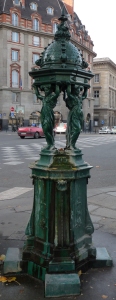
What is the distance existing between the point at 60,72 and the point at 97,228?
2506 millimetres

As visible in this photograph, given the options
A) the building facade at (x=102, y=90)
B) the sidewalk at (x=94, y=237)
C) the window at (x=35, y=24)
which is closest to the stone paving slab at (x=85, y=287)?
the sidewalk at (x=94, y=237)

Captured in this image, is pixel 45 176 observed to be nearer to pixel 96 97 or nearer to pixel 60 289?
pixel 60 289

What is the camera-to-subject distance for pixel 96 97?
73000 mm

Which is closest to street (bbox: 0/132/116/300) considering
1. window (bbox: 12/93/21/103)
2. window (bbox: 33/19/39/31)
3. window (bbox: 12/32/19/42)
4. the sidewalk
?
the sidewalk

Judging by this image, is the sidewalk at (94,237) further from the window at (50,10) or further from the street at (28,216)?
the window at (50,10)

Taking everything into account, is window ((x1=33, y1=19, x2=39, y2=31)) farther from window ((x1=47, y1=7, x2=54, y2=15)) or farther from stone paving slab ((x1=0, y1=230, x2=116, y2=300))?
stone paving slab ((x1=0, y1=230, x2=116, y2=300))

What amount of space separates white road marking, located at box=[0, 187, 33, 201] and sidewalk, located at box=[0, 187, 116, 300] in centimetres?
18

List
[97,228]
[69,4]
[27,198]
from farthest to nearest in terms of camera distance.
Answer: [69,4] < [27,198] < [97,228]

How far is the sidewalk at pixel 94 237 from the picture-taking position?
2871 millimetres

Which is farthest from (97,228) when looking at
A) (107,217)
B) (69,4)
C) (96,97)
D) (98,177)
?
(96,97)

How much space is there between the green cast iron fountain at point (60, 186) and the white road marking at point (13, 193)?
3342mm

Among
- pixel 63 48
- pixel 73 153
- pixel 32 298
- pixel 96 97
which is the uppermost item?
pixel 96 97

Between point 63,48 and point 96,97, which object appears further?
point 96,97

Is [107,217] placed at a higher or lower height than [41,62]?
lower
